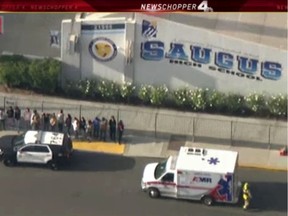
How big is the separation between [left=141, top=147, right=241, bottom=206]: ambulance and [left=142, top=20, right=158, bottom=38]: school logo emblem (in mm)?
9239

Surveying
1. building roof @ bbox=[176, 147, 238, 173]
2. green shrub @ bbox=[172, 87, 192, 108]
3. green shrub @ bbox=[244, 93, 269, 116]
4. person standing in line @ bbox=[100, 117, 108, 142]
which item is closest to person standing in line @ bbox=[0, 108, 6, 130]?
person standing in line @ bbox=[100, 117, 108, 142]

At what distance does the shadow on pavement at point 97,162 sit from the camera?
2748 centimetres

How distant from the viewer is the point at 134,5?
5.39 metres

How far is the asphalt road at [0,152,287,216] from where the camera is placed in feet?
78.9

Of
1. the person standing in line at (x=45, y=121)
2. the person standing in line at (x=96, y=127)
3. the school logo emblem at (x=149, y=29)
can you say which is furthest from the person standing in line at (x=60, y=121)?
the school logo emblem at (x=149, y=29)

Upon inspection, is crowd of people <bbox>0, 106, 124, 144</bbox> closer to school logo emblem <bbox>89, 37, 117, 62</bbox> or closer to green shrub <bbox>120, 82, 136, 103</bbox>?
green shrub <bbox>120, 82, 136, 103</bbox>

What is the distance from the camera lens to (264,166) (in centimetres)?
2788

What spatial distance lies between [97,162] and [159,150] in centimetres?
265

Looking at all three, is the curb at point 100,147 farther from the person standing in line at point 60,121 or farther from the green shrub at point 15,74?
the green shrub at point 15,74

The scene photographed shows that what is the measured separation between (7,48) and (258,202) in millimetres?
16738

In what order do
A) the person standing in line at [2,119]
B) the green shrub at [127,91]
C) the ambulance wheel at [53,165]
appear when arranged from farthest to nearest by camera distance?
the green shrub at [127,91] < the person standing in line at [2,119] < the ambulance wheel at [53,165]

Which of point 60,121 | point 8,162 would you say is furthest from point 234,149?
point 8,162

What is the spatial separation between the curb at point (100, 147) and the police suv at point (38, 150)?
1.98 metres

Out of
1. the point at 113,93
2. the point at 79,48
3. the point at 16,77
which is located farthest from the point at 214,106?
the point at 16,77
